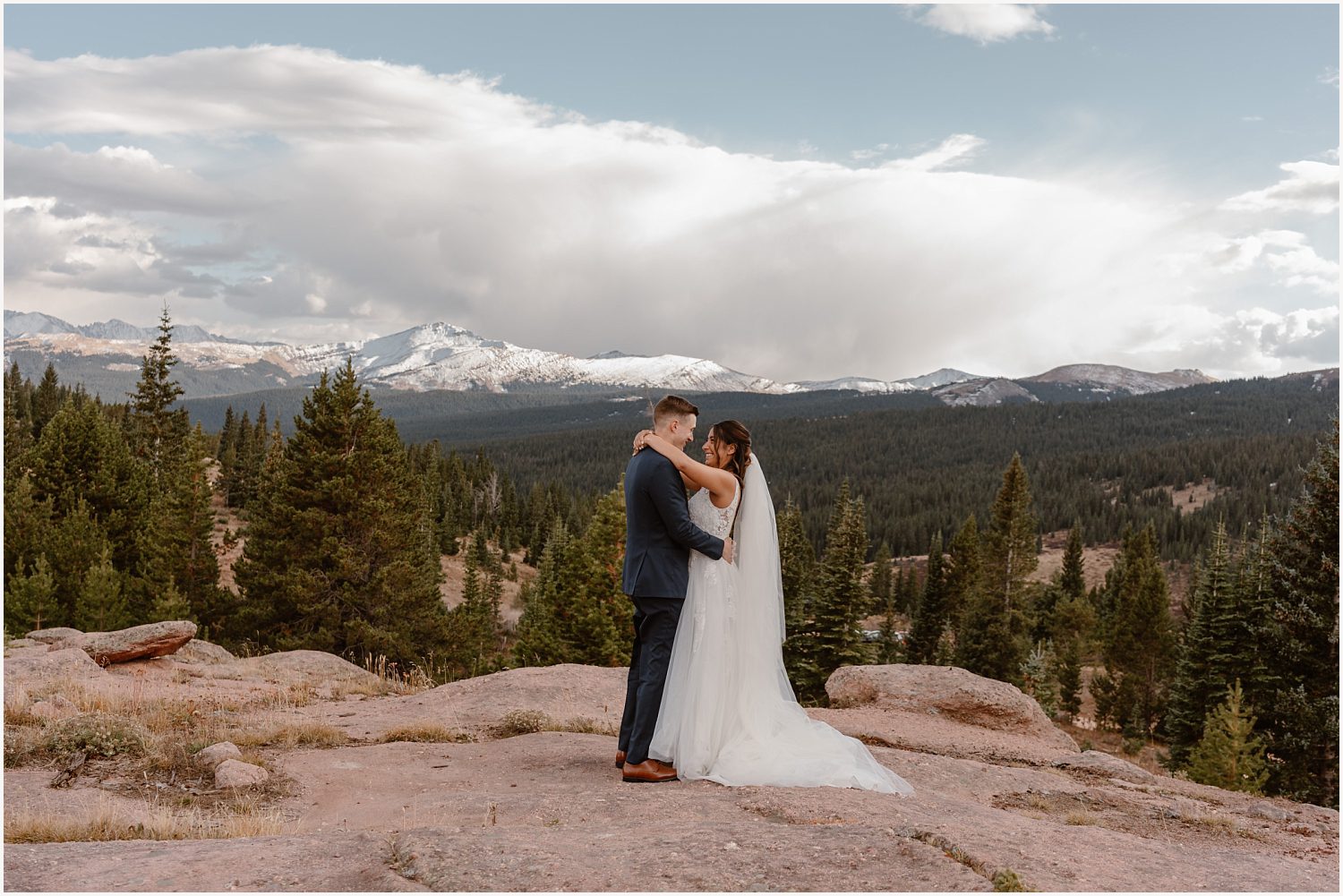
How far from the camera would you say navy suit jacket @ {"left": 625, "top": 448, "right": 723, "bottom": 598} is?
756 cm

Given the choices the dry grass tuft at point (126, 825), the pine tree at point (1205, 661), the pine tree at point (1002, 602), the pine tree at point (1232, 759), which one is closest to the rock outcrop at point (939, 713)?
the pine tree at point (1232, 759)

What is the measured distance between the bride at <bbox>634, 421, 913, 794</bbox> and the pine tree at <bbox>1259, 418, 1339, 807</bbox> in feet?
68.1

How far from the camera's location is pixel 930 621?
6103 centimetres

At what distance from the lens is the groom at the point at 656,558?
7590 mm

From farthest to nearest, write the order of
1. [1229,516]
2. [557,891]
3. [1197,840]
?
[1229,516] < [1197,840] < [557,891]

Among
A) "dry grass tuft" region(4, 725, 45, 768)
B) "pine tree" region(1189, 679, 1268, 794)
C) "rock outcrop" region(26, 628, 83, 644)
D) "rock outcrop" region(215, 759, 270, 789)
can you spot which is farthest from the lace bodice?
"pine tree" region(1189, 679, 1268, 794)

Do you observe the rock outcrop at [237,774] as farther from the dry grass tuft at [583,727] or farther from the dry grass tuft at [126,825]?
the dry grass tuft at [583,727]

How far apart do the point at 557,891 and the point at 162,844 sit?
249 centimetres

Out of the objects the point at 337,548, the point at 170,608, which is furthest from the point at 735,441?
the point at 170,608

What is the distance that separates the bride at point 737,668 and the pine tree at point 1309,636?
68.1 feet

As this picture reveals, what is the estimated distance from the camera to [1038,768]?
10.8 metres

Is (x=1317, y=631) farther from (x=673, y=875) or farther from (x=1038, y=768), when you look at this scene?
(x=673, y=875)

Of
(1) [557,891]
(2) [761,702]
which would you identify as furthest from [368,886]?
(2) [761,702]

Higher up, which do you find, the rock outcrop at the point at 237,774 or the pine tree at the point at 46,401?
the pine tree at the point at 46,401
